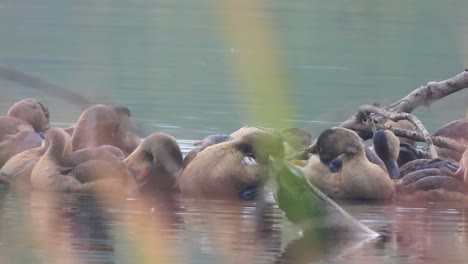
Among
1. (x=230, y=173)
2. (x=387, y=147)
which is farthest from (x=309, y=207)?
(x=387, y=147)

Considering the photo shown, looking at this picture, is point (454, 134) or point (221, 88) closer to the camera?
point (454, 134)

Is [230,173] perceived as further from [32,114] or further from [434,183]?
[32,114]

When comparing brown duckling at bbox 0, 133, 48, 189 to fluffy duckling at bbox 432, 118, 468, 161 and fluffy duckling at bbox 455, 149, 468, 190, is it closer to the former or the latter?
fluffy duckling at bbox 455, 149, 468, 190

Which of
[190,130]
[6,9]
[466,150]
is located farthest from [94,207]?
[6,9]

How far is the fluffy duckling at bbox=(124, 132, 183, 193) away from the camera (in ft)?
31.7

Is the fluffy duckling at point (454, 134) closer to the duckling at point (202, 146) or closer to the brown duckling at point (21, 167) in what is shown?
the duckling at point (202, 146)

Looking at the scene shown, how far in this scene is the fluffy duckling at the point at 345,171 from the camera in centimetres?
949

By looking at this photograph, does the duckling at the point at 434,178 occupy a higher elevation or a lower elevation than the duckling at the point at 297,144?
lower

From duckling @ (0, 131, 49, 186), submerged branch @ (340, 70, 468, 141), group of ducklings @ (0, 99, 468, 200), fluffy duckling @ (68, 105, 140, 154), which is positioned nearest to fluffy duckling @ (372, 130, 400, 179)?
group of ducklings @ (0, 99, 468, 200)

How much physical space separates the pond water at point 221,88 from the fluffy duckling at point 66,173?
0.43 feet

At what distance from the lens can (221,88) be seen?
1535 centimetres

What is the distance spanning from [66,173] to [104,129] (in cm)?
90

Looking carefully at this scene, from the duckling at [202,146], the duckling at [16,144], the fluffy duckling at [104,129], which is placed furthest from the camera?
the fluffy duckling at [104,129]

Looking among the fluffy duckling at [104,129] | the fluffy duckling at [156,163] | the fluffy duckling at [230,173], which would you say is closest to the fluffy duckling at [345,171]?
the fluffy duckling at [230,173]
